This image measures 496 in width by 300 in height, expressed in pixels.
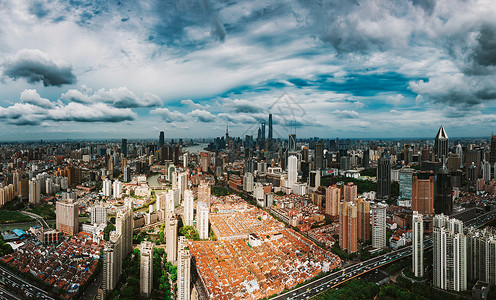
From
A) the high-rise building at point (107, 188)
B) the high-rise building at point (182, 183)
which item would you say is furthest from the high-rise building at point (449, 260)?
the high-rise building at point (107, 188)

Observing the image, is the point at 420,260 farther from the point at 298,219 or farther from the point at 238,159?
the point at 238,159

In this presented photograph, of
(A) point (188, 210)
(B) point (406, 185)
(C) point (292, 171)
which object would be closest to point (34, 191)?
(A) point (188, 210)

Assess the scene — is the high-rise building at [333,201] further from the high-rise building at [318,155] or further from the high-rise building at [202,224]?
the high-rise building at [318,155]

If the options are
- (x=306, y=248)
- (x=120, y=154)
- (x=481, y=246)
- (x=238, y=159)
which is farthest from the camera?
(x=120, y=154)

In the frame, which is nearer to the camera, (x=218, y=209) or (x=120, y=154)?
(x=218, y=209)

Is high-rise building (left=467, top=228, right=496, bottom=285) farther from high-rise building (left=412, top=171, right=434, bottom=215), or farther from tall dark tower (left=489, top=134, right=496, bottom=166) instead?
tall dark tower (left=489, top=134, right=496, bottom=166)

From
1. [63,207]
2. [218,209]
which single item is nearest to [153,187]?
[218,209]
